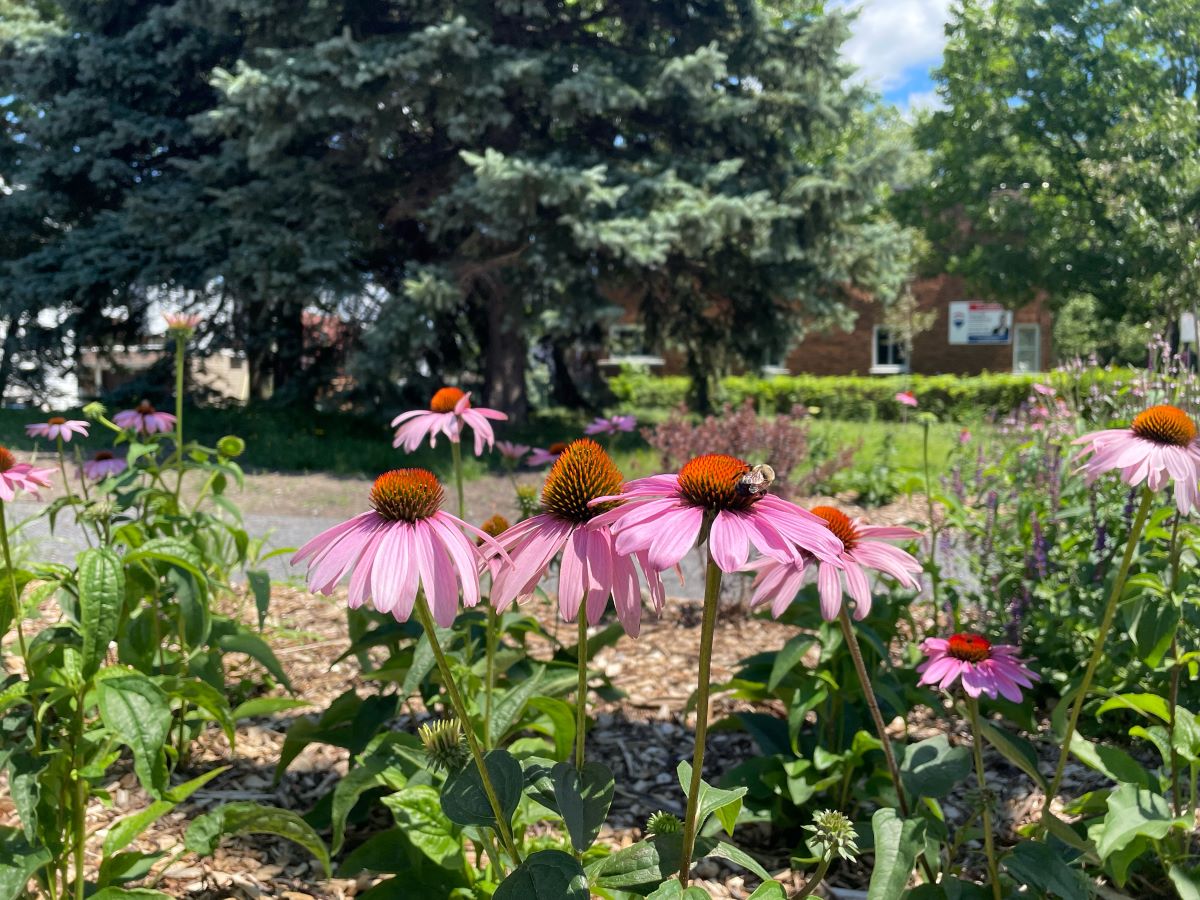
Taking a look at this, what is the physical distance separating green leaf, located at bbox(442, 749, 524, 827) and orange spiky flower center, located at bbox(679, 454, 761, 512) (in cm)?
35

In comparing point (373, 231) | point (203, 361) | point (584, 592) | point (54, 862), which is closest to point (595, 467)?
point (584, 592)

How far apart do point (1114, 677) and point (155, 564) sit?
85.4 inches

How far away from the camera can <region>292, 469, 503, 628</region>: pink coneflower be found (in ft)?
2.87

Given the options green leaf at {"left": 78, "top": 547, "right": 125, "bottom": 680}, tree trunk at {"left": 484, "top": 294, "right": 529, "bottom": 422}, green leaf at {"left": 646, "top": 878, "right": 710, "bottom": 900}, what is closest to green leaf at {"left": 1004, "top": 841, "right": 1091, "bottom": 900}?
green leaf at {"left": 646, "top": 878, "right": 710, "bottom": 900}

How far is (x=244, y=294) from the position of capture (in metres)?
9.97

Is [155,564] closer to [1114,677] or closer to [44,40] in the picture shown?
[1114,677]

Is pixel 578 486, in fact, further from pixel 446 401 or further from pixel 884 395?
pixel 884 395

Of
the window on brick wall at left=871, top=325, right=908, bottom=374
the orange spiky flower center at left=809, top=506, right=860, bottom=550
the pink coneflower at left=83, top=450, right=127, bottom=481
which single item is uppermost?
the window on brick wall at left=871, top=325, right=908, bottom=374

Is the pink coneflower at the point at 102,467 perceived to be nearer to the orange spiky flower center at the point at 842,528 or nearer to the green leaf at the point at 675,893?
the orange spiky flower center at the point at 842,528

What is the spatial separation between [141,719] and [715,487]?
2.99 feet

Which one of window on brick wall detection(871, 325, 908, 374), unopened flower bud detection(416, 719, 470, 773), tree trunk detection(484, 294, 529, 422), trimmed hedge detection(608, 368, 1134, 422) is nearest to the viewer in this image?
unopened flower bud detection(416, 719, 470, 773)

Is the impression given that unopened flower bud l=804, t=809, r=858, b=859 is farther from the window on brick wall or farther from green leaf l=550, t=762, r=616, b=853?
the window on brick wall

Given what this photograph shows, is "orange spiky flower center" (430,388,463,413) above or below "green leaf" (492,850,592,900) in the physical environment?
above

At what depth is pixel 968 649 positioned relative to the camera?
4.90 ft
